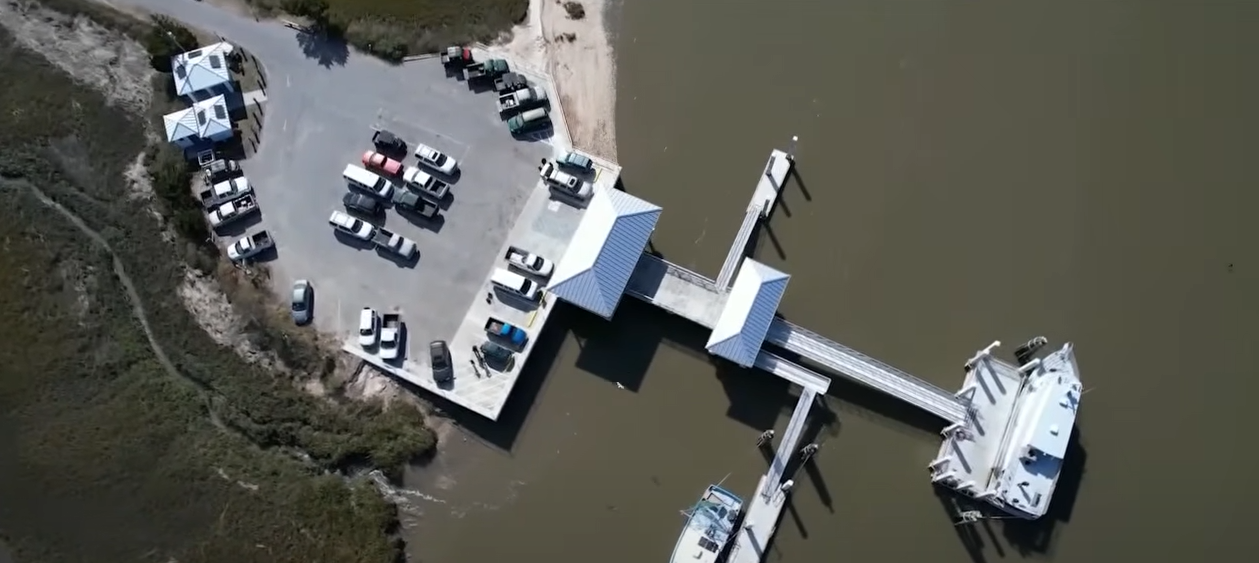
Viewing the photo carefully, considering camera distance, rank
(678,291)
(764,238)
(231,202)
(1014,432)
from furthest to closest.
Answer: (764,238) → (231,202) → (678,291) → (1014,432)

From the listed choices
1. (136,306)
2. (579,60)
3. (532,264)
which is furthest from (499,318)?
(136,306)

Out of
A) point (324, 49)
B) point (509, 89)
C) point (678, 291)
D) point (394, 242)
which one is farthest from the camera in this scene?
point (324, 49)

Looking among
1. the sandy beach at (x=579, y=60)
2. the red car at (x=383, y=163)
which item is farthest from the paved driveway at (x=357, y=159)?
the sandy beach at (x=579, y=60)

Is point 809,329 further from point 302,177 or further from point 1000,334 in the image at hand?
point 302,177

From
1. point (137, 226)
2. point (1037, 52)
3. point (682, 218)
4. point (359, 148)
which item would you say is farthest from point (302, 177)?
point (1037, 52)

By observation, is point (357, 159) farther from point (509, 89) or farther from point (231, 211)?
point (509, 89)

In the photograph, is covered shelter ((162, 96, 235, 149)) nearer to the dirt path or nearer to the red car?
Result: the dirt path

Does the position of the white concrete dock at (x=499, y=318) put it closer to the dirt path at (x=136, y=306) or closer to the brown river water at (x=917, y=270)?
the brown river water at (x=917, y=270)

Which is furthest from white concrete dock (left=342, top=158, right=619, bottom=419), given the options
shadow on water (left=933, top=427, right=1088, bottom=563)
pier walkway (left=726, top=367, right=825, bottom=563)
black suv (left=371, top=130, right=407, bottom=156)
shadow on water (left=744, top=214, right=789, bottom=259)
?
shadow on water (left=933, top=427, right=1088, bottom=563)
